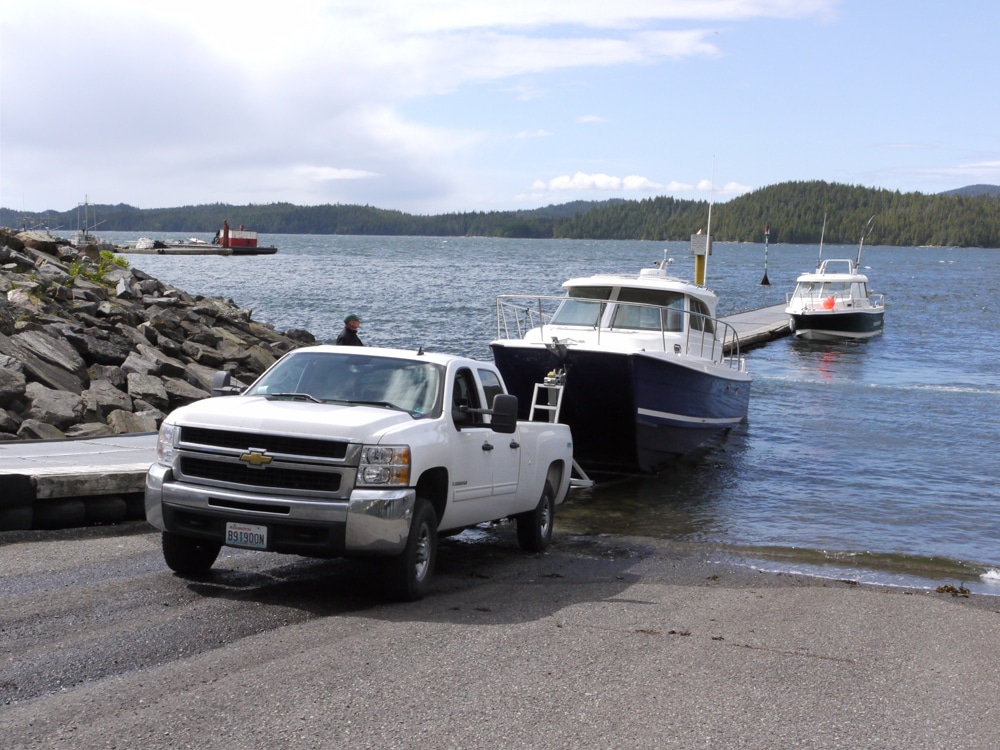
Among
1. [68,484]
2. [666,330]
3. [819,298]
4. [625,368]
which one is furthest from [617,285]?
[819,298]

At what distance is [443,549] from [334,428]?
3.83m

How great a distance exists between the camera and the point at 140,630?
7.22 meters

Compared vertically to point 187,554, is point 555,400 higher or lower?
lower

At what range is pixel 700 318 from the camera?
68.7ft

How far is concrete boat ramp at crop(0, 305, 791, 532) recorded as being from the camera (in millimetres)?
10180

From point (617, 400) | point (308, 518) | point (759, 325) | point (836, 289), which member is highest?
point (308, 518)

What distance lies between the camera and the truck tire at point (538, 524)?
37.6ft

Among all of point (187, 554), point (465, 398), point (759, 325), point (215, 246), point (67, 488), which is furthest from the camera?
point (215, 246)

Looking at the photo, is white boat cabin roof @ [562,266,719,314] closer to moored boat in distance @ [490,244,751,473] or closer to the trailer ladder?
moored boat in distance @ [490,244,751,473]

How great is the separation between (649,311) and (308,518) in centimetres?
1253

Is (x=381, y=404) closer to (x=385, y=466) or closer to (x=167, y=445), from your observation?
(x=385, y=466)

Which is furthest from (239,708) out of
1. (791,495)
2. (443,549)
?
(791,495)

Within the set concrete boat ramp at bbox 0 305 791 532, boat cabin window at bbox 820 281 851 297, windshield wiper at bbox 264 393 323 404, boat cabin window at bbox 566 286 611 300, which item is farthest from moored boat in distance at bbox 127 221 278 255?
windshield wiper at bbox 264 393 323 404

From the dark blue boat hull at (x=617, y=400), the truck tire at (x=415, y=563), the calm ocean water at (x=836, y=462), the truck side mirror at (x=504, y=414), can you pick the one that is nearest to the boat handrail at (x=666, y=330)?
the dark blue boat hull at (x=617, y=400)
